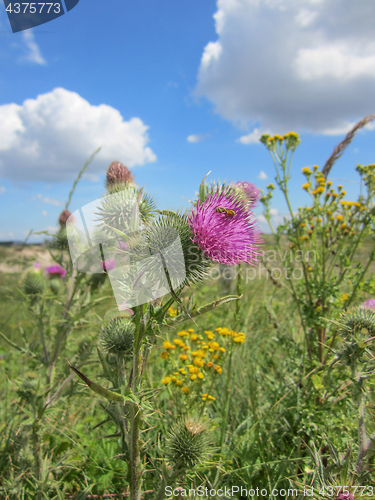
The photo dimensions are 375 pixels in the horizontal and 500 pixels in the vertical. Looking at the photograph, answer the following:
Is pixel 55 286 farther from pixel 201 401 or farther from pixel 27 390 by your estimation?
pixel 201 401

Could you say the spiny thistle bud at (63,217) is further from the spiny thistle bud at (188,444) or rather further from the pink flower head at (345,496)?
the pink flower head at (345,496)

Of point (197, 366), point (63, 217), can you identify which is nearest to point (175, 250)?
point (197, 366)

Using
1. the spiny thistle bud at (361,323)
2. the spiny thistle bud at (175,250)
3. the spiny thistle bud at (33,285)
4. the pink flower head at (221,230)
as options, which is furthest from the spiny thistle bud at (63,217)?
the spiny thistle bud at (361,323)

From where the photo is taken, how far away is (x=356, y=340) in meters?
2.21

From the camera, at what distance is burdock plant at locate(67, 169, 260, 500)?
1.65m

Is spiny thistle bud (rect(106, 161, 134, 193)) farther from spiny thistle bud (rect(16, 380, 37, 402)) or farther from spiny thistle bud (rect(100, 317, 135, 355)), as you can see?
spiny thistle bud (rect(16, 380, 37, 402))

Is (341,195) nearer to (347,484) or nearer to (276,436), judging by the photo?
(276,436)

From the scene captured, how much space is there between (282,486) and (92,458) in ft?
5.64

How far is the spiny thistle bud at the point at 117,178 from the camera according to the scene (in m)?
2.58

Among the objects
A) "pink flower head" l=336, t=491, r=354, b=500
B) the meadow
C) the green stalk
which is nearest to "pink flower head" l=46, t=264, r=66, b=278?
the meadow

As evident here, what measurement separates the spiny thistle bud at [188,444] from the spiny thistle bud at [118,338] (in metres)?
0.69

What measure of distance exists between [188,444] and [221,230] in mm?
1500

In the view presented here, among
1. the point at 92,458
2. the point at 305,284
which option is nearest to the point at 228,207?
the point at 305,284

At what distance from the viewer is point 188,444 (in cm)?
204
